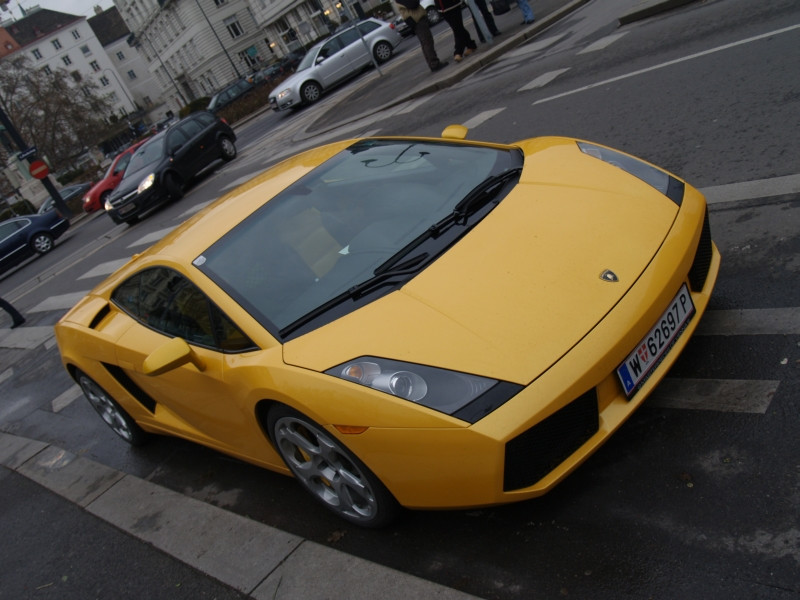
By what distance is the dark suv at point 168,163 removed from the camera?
649 inches


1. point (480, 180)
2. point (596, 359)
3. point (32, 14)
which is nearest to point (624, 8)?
point (480, 180)

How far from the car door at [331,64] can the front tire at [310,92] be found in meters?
0.25

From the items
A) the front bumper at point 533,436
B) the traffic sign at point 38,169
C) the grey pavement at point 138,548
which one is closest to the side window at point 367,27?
the traffic sign at point 38,169

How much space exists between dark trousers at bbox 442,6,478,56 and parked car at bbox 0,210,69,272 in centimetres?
1433

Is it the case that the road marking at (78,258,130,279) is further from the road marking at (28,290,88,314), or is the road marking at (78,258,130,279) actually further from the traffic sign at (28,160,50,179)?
the traffic sign at (28,160,50,179)

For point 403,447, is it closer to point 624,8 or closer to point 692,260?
point 692,260

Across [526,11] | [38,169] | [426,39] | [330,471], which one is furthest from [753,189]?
[38,169]

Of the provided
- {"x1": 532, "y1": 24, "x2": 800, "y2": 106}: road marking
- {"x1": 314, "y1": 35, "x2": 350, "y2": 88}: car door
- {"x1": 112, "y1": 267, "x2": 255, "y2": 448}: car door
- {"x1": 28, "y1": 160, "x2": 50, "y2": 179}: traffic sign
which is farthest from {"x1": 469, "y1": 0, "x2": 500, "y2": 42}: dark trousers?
{"x1": 28, "y1": 160, "x2": 50, "y2": 179}: traffic sign

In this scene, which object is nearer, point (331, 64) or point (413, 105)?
point (413, 105)

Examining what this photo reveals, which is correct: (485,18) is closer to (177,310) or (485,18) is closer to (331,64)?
(331,64)

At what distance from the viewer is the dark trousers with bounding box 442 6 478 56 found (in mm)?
13414

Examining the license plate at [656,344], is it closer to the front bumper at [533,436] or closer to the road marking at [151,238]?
the front bumper at [533,436]

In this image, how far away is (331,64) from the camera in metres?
23.2

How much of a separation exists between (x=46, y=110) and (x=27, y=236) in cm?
3331
